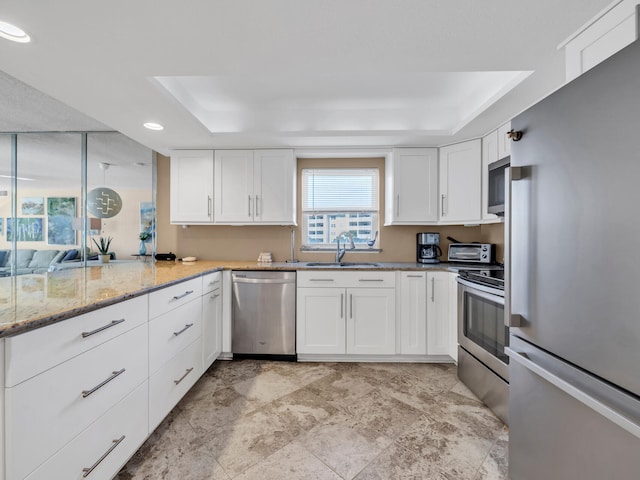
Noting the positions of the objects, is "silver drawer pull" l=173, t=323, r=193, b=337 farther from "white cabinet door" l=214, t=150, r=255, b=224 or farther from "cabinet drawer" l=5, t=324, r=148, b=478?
"white cabinet door" l=214, t=150, r=255, b=224

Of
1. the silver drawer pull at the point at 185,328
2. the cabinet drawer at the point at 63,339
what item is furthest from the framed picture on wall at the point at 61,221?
the cabinet drawer at the point at 63,339

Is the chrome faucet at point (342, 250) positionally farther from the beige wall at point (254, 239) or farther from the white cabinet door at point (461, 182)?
the white cabinet door at point (461, 182)

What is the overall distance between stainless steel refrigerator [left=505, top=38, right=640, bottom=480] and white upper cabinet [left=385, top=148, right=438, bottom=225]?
1798 millimetres

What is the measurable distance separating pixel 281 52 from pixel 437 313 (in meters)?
2.49

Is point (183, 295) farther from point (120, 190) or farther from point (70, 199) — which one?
point (70, 199)

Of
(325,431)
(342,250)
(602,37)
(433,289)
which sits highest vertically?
(602,37)

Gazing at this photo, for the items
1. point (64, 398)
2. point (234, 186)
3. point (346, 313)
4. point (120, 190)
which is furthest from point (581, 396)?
point (120, 190)

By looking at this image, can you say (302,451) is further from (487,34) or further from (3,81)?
(3,81)

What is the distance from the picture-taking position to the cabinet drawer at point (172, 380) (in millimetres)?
1552

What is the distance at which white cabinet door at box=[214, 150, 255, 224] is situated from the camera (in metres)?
3.04

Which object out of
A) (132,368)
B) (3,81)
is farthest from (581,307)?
(3,81)

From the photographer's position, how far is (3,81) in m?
2.44

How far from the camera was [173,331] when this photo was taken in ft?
5.83

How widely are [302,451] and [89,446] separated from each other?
102 cm
